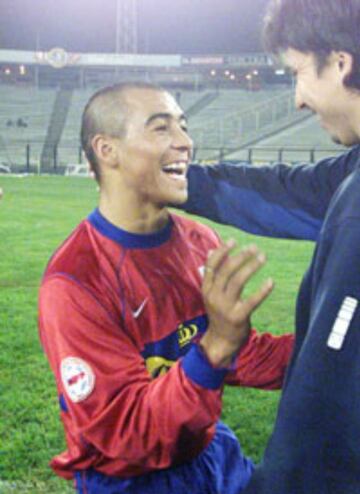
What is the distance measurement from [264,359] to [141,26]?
50.9 meters

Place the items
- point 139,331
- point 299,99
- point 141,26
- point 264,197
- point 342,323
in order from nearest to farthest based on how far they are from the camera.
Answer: point 342,323 → point 299,99 → point 139,331 → point 264,197 → point 141,26

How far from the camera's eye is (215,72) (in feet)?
159

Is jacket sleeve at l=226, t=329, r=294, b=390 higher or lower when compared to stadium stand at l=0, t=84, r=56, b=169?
higher

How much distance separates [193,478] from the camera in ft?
7.99

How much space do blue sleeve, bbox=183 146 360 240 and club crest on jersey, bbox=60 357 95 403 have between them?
93cm

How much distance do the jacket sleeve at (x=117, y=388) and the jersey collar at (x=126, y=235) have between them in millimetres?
292

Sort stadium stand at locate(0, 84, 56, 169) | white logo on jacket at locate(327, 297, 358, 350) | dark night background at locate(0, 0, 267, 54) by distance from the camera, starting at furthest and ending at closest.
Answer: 1. dark night background at locate(0, 0, 267, 54)
2. stadium stand at locate(0, 84, 56, 169)
3. white logo on jacket at locate(327, 297, 358, 350)

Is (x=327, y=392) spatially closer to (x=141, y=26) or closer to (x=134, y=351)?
(x=134, y=351)

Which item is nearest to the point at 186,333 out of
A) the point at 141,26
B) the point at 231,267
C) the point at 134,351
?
the point at 134,351

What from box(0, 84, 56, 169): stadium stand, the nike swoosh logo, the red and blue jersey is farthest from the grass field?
box(0, 84, 56, 169): stadium stand

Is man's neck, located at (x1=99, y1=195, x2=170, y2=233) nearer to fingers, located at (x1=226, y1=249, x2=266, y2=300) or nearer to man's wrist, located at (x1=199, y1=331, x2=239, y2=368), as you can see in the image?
man's wrist, located at (x1=199, y1=331, x2=239, y2=368)

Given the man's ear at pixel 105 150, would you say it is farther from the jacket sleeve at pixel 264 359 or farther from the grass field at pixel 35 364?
the grass field at pixel 35 364

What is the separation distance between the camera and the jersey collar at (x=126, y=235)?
7.96 feet

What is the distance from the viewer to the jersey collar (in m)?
2.43
